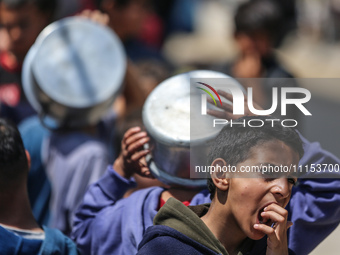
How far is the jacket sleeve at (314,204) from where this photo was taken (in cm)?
258

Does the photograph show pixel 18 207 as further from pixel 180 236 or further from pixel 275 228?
pixel 275 228

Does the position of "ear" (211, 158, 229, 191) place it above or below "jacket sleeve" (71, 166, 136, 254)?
above

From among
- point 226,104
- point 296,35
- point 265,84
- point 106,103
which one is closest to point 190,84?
point 226,104

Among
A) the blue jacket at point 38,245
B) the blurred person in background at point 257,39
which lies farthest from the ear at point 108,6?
the blue jacket at point 38,245

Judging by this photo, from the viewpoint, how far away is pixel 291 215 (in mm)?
2590

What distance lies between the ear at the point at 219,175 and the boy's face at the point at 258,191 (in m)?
0.02

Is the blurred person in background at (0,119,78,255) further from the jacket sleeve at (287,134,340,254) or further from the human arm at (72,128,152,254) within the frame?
the jacket sleeve at (287,134,340,254)

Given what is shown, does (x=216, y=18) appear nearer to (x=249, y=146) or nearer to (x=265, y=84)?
(x=265, y=84)

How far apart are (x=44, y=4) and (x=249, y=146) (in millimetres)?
2787

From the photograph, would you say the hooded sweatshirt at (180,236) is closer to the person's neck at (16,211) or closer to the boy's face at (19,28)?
the person's neck at (16,211)

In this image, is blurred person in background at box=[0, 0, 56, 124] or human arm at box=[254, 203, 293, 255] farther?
blurred person in background at box=[0, 0, 56, 124]

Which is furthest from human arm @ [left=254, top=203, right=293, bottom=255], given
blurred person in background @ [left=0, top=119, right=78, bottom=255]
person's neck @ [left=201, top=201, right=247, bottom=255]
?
blurred person in background @ [left=0, top=119, right=78, bottom=255]

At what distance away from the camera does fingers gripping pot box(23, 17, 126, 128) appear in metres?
3.81

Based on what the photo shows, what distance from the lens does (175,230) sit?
229 centimetres
